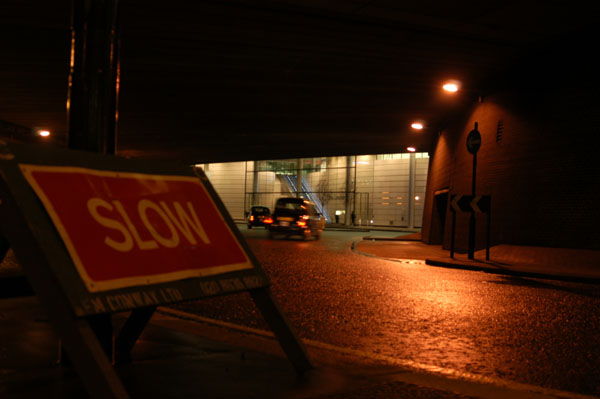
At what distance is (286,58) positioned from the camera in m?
14.6

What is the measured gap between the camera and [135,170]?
3725 mm

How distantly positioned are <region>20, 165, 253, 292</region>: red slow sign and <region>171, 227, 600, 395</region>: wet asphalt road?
2404 millimetres

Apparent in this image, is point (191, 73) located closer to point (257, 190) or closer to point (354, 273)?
point (354, 273)

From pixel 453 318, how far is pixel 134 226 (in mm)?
4982

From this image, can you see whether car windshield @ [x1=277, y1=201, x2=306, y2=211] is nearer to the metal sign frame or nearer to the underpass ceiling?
the underpass ceiling

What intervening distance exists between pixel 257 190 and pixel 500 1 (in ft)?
144

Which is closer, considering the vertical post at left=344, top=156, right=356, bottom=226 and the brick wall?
the brick wall

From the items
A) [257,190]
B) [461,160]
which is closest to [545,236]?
[461,160]

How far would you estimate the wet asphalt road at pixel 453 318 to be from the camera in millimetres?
5133

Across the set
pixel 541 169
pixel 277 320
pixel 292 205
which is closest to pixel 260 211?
pixel 292 205

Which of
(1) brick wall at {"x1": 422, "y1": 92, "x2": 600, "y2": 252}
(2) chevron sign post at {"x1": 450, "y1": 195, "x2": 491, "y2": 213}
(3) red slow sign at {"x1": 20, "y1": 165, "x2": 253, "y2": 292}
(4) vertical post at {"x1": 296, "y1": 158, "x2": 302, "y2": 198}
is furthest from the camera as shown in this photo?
(4) vertical post at {"x1": 296, "y1": 158, "x2": 302, "y2": 198}

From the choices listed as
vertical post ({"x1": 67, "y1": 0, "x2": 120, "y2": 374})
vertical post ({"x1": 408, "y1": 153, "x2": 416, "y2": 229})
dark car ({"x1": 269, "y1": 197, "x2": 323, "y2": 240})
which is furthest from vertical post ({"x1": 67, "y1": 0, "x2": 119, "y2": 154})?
vertical post ({"x1": 408, "y1": 153, "x2": 416, "y2": 229})

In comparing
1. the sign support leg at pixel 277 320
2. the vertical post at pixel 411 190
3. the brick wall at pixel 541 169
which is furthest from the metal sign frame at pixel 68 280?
the vertical post at pixel 411 190

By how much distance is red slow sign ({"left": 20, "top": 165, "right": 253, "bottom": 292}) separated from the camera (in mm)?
3113
